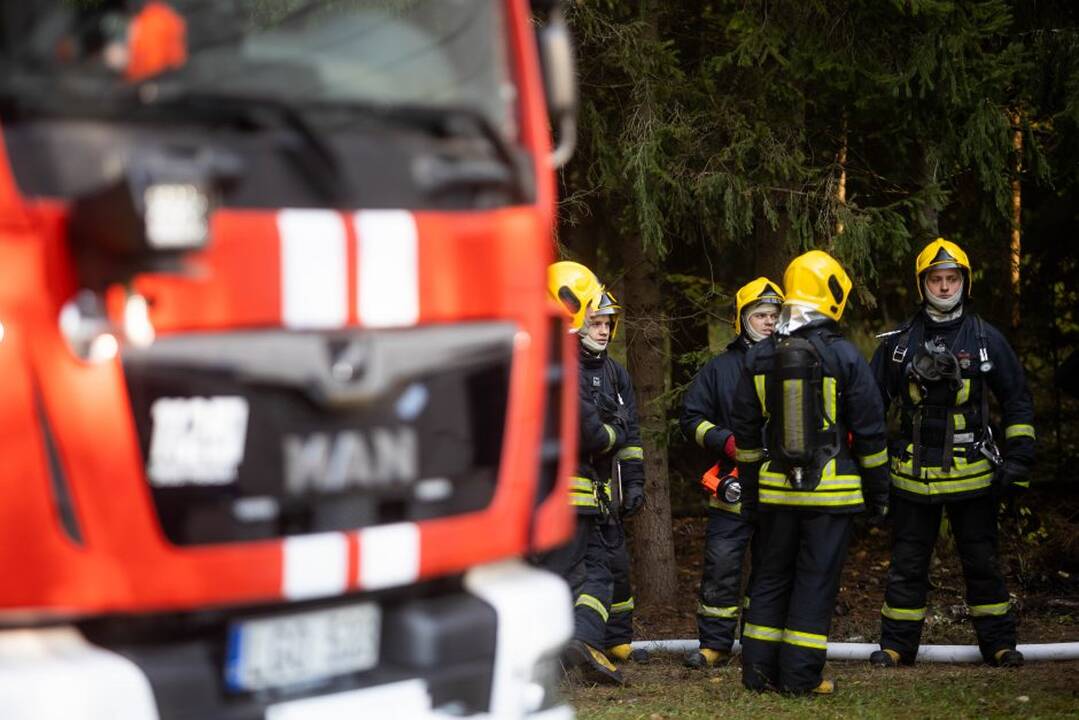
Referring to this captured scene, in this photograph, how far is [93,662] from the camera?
3.29m

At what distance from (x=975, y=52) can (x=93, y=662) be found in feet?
25.2

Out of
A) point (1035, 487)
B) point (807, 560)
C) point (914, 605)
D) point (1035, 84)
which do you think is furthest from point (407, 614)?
point (1035, 487)

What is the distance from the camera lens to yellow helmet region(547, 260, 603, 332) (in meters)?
8.15

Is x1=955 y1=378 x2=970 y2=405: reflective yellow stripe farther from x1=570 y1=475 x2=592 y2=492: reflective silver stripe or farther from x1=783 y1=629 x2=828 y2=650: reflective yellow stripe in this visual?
x1=570 y1=475 x2=592 y2=492: reflective silver stripe

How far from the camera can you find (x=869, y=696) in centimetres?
736

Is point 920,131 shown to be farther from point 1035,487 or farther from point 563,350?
point 563,350

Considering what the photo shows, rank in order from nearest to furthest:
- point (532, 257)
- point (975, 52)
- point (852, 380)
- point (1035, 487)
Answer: point (532, 257), point (852, 380), point (975, 52), point (1035, 487)

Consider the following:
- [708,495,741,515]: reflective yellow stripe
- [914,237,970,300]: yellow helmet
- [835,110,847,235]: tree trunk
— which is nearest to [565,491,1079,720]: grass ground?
[708,495,741,515]: reflective yellow stripe

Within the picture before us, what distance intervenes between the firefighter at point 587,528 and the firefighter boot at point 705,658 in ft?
2.26

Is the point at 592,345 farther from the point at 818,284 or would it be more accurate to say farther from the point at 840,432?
the point at 840,432

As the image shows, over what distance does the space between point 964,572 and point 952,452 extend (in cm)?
71

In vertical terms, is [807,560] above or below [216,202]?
below

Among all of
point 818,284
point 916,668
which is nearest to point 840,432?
point 818,284

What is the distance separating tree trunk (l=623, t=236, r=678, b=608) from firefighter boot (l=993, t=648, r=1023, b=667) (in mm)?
→ 3396
